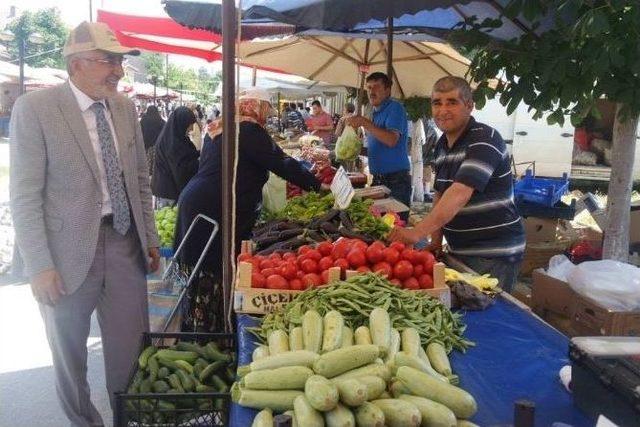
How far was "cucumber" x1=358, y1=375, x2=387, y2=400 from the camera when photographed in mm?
1860

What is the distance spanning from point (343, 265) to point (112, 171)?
50.6 inches

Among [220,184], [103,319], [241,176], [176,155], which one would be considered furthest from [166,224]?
[103,319]

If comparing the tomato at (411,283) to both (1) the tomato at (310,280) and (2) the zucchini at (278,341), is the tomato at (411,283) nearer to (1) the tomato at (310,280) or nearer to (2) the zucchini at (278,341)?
(1) the tomato at (310,280)

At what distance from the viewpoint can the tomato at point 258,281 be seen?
9.87 ft

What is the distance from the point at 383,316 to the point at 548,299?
218 cm

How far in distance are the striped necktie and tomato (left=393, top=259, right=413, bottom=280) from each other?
1447 millimetres

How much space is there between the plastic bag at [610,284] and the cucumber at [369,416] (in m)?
2.37

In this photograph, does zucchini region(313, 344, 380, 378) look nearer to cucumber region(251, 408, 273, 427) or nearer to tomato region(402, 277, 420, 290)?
cucumber region(251, 408, 273, 427)

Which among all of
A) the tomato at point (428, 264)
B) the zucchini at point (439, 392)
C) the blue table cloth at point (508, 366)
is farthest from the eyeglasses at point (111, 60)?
the zucchini at point (439, 392)

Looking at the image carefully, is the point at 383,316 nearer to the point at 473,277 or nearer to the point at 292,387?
the point at 292,387

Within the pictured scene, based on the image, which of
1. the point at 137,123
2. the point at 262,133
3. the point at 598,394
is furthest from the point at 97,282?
the point at 598,394

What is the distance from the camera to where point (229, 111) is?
3.12 m

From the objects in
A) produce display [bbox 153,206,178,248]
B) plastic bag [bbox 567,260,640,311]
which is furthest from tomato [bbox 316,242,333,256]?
produce display [bbox 153,206,178,248]

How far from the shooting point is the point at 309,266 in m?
3.10
